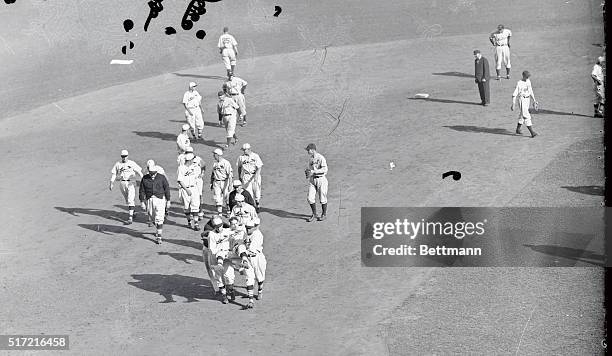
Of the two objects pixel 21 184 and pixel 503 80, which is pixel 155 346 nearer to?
pixel 21 184

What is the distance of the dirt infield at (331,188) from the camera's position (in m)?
23.2

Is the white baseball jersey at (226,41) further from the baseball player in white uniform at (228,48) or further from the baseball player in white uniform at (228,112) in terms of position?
the baseball player in white uniform at (228,112)

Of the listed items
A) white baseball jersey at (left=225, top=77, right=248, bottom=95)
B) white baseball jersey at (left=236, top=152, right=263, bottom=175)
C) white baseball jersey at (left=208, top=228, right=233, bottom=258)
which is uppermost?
white baseball jersey at (left=225, top=77, right=248, bottom=95)

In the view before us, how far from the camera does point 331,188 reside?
1192 inches

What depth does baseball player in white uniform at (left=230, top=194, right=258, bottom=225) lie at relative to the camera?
25.2 m

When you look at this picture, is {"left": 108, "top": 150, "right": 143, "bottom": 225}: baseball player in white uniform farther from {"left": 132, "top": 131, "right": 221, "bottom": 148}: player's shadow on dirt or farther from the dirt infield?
{"left": 132, "top": 131, "right": 221, "bottom": 148}: player's shadow on dirt

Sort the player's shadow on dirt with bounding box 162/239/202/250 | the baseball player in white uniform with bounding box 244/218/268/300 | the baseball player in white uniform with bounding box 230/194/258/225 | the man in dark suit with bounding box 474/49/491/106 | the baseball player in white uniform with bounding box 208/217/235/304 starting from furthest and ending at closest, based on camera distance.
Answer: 1. the man in dark suit with bounding box 474/49/491/106
2. the player's shadow on dirt with bounding box 162/239/202/250
3. the baseball player in white uniform with bounding box 230/194/258/225
4. the baseball player in white uniform with bounding box 208/217/235/304
5. the baseball player in white uniform with bounding box 244/218/268/300

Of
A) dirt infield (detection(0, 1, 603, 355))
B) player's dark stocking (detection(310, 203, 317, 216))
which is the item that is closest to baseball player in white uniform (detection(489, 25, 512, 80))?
dirt infield (detection(0, 1, 603, 355))

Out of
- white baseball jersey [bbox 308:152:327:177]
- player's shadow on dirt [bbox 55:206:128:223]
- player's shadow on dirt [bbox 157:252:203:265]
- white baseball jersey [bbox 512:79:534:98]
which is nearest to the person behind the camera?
player's shadow on dirt [bbox 157:252:203:265]

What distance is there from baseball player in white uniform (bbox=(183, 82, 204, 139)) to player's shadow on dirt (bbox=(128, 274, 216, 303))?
8570 mm

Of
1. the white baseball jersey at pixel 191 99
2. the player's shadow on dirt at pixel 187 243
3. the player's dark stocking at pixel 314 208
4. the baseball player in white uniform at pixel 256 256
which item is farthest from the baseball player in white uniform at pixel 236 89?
the baseball player in white uniform at pixel 256 256

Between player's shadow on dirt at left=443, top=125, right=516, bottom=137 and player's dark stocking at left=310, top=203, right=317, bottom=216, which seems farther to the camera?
player's shadow on dirt at left=443, top=125, right=516, bottom=137

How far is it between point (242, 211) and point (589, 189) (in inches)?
344

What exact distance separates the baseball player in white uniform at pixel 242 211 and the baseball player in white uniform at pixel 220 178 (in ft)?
9.38
